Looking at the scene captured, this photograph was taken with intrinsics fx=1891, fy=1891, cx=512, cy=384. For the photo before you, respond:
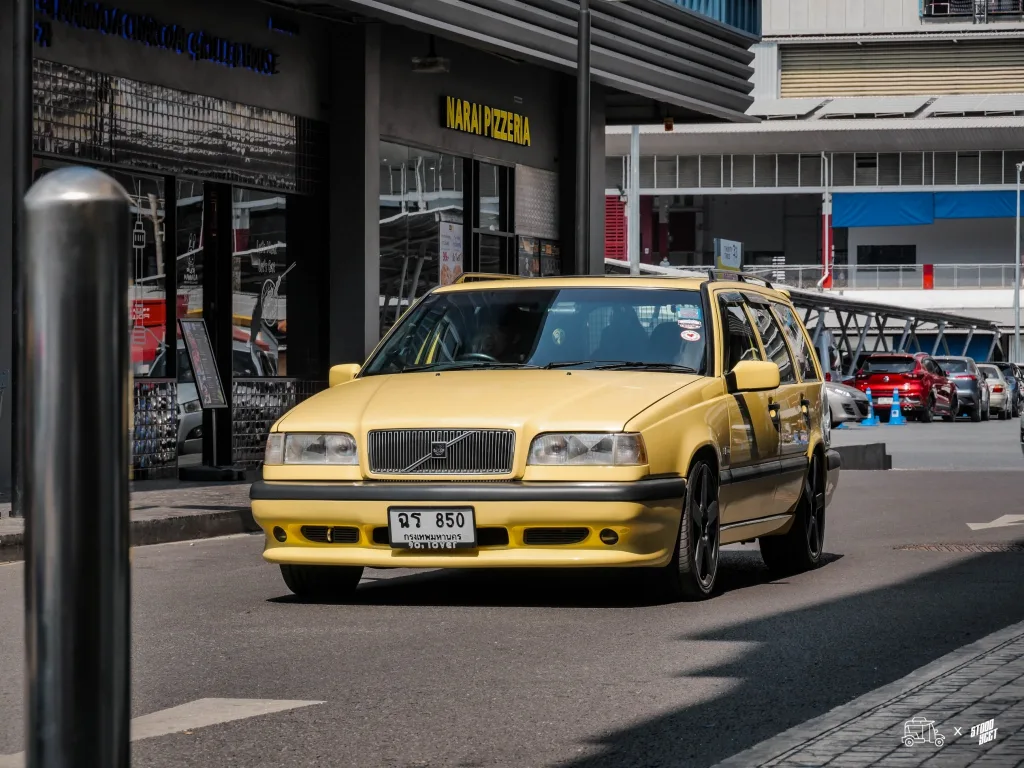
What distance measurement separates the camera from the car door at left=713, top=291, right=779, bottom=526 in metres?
9.80

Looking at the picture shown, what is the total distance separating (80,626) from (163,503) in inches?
489

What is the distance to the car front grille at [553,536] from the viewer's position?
343 inches

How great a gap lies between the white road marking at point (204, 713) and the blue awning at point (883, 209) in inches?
2918

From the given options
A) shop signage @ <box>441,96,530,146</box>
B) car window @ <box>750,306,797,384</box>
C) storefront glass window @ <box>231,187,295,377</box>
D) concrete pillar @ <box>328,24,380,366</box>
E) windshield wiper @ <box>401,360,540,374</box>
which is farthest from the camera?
shop signage @ <box>441,96,530,146</box>

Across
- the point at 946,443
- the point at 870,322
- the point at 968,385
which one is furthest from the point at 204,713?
the point at 870,322

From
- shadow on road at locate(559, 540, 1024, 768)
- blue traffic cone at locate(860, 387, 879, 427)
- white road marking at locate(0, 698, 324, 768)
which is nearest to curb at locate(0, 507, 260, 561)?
shadow on road at locate(559, 540, 1024, 768)

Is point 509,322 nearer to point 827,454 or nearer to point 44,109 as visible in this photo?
point 827,454

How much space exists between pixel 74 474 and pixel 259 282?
18.1 metres

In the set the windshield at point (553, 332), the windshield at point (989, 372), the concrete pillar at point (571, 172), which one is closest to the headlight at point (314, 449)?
the windshield at point (553, 332)

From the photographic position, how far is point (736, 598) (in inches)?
374

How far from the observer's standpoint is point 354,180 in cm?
2048

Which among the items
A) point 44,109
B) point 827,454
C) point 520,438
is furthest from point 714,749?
point 44,109

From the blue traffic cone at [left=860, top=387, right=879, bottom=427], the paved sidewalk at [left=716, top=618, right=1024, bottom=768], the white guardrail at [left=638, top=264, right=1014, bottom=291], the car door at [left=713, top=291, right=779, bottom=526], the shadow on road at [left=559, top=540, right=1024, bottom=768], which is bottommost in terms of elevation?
the blue traffic cone at [left=860, top=387, right=879, bottom=427]

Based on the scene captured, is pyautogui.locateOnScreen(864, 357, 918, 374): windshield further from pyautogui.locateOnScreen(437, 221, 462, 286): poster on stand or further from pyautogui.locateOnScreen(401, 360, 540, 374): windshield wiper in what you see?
pyautogui.locateOnScreen(401, 360, 540, 374): windshield wiper
